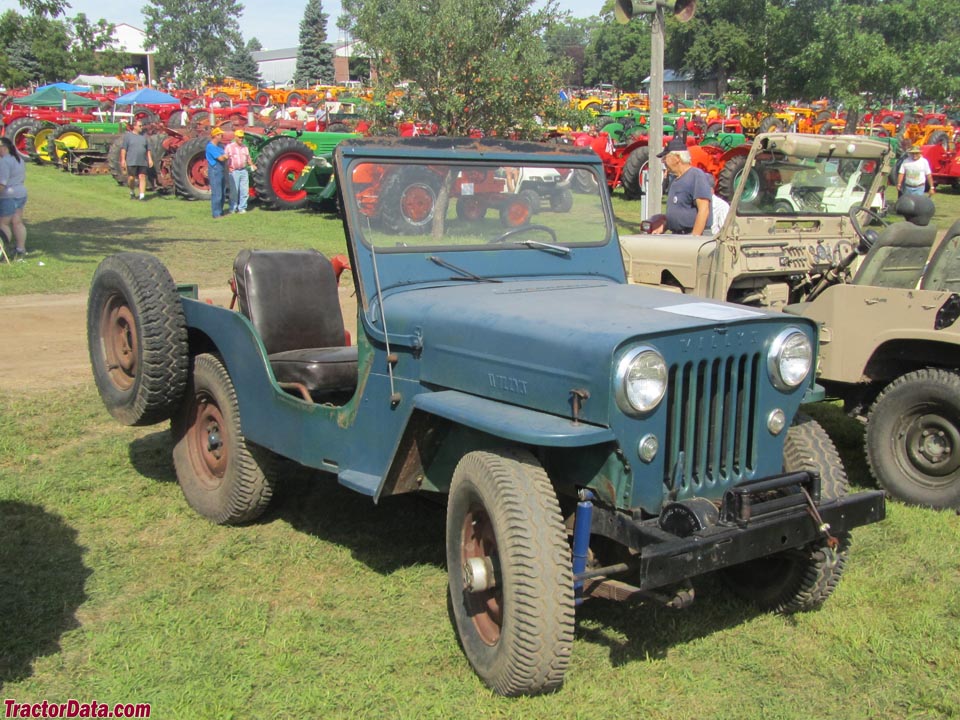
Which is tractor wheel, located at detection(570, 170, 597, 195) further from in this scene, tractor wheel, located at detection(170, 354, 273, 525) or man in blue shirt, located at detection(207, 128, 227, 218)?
man in blue shirt, located at detection(207, 128, 227, 218)

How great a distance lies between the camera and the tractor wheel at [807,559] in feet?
11.9

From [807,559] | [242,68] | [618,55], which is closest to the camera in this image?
[807,559]

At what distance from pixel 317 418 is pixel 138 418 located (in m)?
1.18

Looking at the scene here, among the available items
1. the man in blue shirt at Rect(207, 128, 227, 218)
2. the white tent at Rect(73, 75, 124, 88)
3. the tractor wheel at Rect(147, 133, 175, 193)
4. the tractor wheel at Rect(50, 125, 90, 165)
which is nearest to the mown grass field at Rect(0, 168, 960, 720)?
the man in blue shirt at Rect(207, 128, 227, 218)

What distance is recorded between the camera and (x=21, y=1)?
573 inches

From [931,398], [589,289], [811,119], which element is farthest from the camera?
[811,119]

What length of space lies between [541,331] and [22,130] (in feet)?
91.7

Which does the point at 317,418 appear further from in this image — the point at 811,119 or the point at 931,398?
the point at 811,119

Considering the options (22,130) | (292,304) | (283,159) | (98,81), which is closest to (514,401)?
(292,304)

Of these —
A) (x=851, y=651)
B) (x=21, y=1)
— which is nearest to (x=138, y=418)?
(x=851, y=651)

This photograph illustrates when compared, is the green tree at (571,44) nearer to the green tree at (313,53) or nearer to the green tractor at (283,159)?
the green tractor at (283,159)

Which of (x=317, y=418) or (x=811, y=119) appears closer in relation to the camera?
(x=317, y=418)

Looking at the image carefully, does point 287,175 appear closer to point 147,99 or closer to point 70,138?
point 70,138

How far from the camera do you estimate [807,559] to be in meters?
3.63
